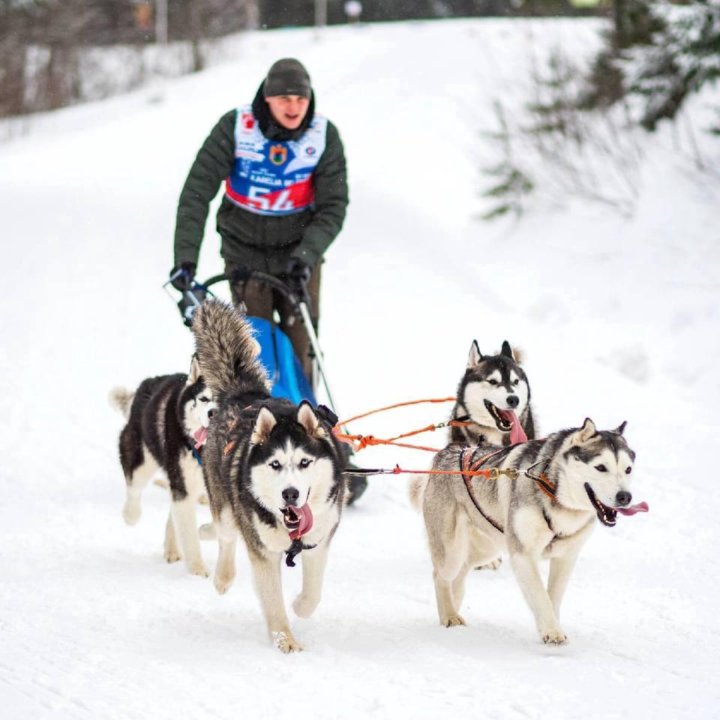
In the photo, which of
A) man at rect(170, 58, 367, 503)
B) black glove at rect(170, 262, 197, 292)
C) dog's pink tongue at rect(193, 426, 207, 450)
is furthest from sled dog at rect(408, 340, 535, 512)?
black glove at rect(170, 262, 197, 292)

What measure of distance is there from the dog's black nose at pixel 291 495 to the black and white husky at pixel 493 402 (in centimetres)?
140

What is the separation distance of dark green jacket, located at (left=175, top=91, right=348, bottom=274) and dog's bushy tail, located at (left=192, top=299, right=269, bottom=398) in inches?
32.1

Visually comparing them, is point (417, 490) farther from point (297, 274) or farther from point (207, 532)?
point (297, 274)

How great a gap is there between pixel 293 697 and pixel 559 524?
105cm

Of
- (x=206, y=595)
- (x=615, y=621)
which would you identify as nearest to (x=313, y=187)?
(x=206, y=595)

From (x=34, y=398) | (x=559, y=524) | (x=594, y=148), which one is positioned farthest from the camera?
(x=594, y=148)

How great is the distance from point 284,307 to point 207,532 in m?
1.20

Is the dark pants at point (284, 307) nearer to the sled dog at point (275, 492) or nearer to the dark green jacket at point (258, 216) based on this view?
the dark green jacket at point (258, 216)

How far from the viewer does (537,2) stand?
13.7 metres

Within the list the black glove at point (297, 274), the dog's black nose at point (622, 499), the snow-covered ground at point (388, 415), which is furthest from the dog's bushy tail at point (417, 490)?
the black glove at point (297, 274)

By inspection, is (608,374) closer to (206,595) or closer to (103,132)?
(206,595)

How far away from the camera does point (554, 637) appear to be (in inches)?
146

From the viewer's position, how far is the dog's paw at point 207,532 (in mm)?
4867

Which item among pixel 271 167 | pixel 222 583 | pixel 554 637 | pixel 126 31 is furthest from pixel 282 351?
pixel 126 31
